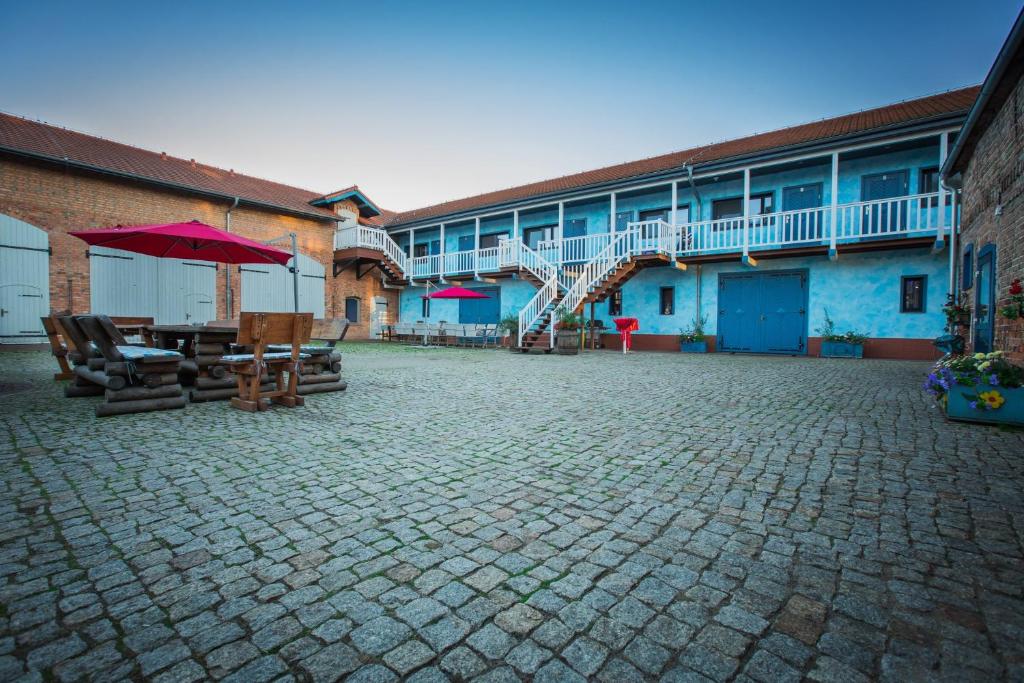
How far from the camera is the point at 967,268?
9523mm

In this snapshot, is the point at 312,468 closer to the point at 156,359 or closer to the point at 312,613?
the point at 312,613

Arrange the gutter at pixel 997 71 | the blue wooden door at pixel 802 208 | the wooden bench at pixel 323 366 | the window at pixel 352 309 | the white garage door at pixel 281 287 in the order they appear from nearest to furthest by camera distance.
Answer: the gutter at pixel 997 71 → the wooden bench at pixel 323 366 → the blue wooden door at pixel 802 208 → the white garage door at pixel 281 287 → the window at pixel 352 309

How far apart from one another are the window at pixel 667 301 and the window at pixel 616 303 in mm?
1520

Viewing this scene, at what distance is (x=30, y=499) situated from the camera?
2830 millimetres

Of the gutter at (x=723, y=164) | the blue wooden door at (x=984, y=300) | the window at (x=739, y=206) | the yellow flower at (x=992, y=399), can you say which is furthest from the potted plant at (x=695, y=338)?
the yellow flower at (x=992, y=399)

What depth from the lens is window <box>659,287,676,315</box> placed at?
682 inches

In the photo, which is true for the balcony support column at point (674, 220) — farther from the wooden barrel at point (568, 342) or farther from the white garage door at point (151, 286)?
the white garage door at point (151, 286)

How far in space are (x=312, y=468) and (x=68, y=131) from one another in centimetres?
2136

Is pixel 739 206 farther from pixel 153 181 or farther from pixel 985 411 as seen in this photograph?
pixel 153 181

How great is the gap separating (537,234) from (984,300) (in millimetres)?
15472

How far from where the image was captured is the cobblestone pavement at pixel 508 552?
1.60 m

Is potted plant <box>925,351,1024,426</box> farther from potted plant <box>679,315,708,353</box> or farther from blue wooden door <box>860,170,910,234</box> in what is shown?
potted plant <box>679,315,708,353</box>

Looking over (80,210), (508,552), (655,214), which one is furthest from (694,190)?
(80,210)

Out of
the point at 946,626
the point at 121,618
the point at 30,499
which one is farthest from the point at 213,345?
the point at 946,626
